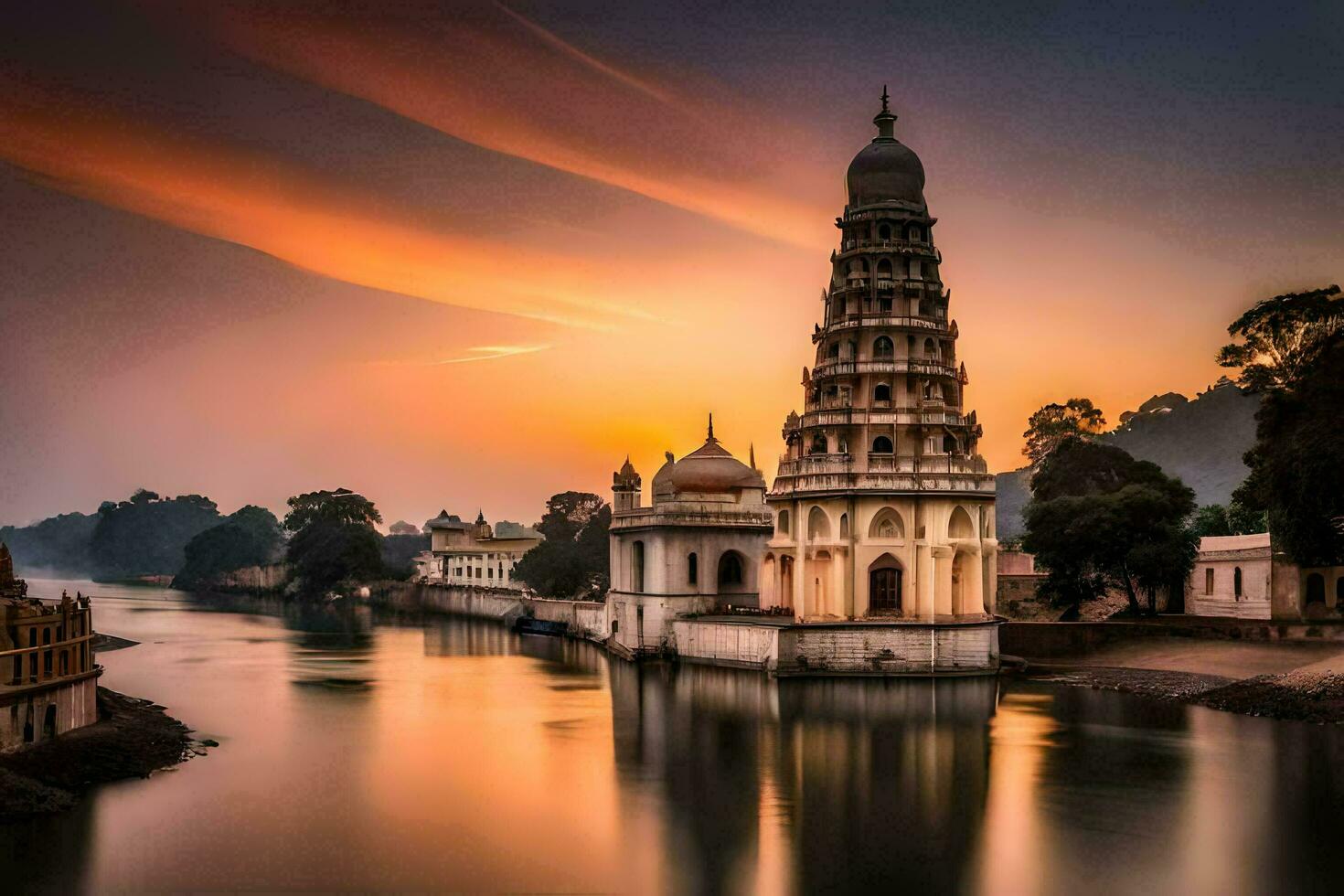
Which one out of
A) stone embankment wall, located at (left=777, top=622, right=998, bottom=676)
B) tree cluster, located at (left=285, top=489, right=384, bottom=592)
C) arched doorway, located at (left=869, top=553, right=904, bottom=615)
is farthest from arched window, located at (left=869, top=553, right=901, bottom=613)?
Answer: tree cluster, located at (left=285, top=489, right=384, bottom=592)

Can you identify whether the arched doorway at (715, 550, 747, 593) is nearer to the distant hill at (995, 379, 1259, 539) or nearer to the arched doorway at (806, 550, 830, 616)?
the arched doorway at (806, 550, 830, 616)

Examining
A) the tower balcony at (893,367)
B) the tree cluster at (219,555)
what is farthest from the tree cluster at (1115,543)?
the tree cluster at (219,555)

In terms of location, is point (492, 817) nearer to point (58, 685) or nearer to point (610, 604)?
point (58, 685)

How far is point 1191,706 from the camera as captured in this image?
41.8 m

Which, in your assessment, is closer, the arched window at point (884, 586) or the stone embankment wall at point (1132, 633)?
the stone embankment wall at point (1132, 633)

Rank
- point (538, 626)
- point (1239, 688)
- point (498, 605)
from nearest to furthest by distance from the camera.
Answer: point (1239, 688) < point (538, 626) < point (498, 605)

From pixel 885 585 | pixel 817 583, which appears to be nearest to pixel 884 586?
pixel 885 585

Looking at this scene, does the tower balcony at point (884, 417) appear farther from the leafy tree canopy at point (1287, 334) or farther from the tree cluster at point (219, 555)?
the tree cluster at point (219, 555)

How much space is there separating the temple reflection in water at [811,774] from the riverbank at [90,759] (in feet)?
38.8

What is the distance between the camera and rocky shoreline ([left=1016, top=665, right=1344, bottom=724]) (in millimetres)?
38625

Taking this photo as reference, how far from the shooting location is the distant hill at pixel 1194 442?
162625 mm

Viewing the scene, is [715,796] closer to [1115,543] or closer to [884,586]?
[884,586]

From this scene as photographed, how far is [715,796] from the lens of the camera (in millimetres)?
29531

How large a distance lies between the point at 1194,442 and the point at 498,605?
11163cm
